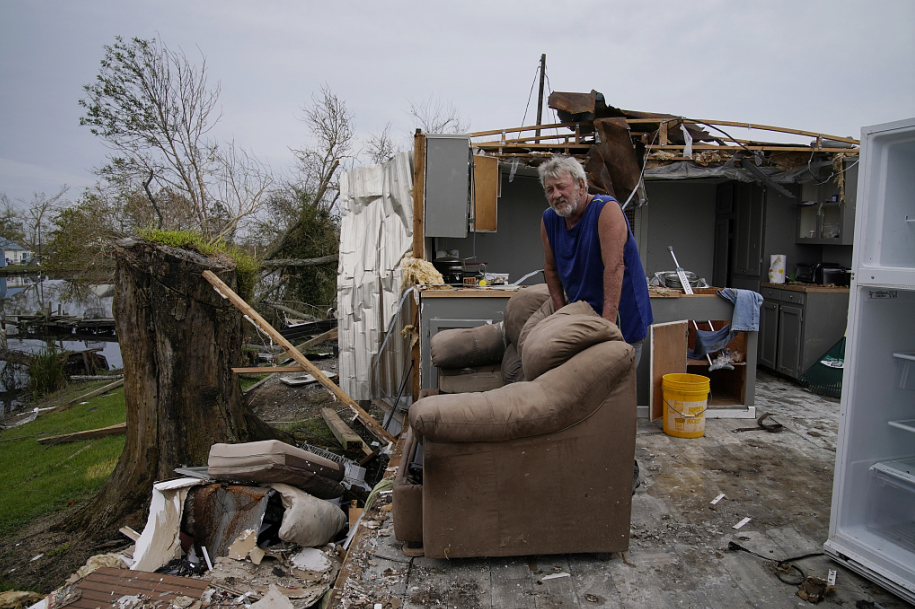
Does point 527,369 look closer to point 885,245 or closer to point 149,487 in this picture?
point 885,245

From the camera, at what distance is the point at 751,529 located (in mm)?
2398

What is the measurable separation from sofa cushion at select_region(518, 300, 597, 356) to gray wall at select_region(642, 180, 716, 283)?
4.04 m

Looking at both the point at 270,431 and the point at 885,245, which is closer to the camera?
the point at 885,245

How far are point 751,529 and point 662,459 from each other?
0.89 m

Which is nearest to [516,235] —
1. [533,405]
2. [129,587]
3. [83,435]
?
[533,405]

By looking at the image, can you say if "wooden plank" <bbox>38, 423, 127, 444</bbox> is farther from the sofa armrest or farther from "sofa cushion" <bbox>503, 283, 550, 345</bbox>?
the sofa armrest

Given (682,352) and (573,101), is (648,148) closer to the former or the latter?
(573,101)

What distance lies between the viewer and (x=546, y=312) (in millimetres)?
2988

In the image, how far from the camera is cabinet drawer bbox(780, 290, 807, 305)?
17.1ft

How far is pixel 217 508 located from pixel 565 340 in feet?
→ 6.90

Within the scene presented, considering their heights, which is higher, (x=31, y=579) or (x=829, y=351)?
(x=829, y=351)

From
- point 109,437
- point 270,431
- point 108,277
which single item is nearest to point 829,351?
point 270,431

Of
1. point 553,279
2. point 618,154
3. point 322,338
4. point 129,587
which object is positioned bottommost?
point 129,587

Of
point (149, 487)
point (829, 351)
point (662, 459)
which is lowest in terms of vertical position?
point (149, 487)
